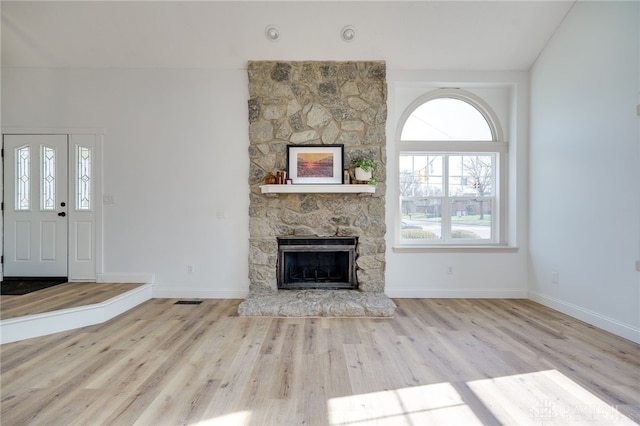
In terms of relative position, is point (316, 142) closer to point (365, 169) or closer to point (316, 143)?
point (316, 143)

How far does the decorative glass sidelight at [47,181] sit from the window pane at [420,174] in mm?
4933

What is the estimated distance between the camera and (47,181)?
4.22m

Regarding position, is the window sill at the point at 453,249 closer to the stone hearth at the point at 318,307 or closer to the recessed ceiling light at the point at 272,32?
the stone hearth at the point at 318,307

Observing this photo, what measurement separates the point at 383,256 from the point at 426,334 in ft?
4.31

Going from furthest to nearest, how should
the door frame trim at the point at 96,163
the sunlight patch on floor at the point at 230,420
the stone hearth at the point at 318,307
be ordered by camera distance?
the door frame trim at the point at 96,163 → the stone hearth at the point at 318,307 → the sunlight patch on floor at the point at 230,420

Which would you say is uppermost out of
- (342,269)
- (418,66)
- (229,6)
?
(229,6)

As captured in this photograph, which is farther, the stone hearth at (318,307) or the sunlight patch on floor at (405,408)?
the stone hearth at (318,307)

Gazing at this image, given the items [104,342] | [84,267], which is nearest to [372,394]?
[104,342]

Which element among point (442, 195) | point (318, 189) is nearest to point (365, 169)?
point (318, 189)

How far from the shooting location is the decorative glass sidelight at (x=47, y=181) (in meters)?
4.21

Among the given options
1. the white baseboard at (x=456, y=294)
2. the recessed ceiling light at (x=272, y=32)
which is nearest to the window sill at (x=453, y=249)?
the white baseboard at (x=456, y=294)

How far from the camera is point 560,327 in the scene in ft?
10.2

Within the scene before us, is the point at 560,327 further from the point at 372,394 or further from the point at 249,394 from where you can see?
the point at 249,394

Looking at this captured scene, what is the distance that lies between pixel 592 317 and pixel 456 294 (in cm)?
138
